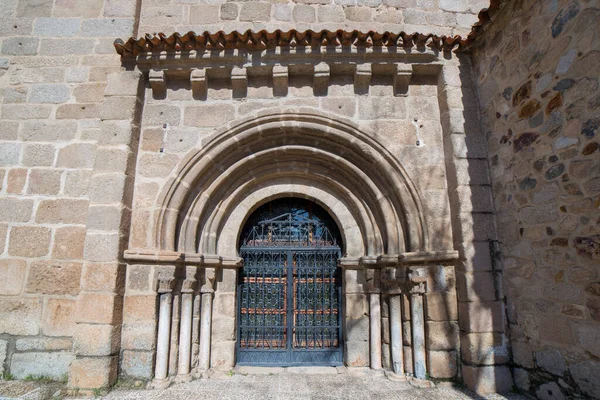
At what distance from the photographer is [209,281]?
3598 mm

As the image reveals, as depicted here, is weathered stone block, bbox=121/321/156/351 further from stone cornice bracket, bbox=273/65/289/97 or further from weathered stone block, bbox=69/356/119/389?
stone cornice bracket, bbox=273/65/289/97

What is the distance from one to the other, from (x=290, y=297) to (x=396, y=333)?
123 cm

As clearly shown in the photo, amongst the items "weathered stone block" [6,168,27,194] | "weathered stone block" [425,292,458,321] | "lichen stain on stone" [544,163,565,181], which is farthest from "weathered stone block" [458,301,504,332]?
"weathered stone block" [6,168,27,194]

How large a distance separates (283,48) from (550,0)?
241 cm

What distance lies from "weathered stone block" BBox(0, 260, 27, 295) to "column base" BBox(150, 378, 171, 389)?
165 cm

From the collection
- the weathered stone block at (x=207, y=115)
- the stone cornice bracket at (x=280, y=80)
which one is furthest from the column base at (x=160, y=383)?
the stone cornice bracket at (x=280, y=80)

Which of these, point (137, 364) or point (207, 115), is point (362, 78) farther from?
point (137, 364)

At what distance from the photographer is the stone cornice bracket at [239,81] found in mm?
3648

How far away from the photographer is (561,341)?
99.4 inches

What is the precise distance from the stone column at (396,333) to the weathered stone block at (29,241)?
11.9 ft

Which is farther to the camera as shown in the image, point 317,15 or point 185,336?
point 317,15

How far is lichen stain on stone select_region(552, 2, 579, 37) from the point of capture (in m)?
2.45

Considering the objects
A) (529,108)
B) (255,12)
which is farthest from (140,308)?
(529,108)

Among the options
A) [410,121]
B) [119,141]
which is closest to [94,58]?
[119,141]
